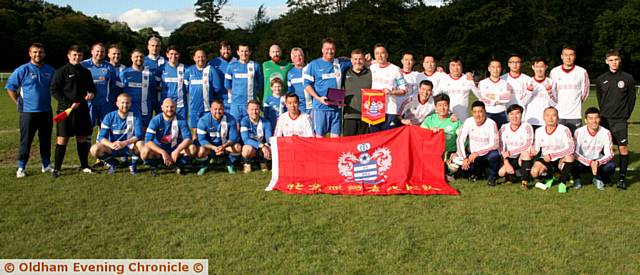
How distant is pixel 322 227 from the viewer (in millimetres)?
4859

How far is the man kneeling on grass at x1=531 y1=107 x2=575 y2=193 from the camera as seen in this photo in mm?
6656

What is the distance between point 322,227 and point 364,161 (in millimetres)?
1940

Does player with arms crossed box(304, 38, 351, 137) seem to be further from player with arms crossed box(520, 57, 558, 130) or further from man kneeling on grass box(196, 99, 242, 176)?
player with arms crossed box(520, 57, 558, 130)

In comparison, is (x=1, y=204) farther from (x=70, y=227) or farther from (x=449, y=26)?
(x=449, y=26)

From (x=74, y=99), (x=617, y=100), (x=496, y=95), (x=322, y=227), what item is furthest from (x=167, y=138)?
(x=617, y=100)

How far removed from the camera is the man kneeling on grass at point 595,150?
21.7ft

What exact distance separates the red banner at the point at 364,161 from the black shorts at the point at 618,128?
2647mm

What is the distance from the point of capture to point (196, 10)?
6291 centimetres

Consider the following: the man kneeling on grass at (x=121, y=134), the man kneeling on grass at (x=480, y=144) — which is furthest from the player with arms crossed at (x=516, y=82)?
the man kneeling on grass at (x=121, y=134)

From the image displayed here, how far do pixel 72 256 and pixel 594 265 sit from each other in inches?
170

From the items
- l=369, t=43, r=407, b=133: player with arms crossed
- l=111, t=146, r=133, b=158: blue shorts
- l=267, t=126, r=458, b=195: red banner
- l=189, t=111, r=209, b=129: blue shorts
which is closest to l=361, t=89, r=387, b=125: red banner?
l=369, t=43, r=407, b=133: player with arms crossed

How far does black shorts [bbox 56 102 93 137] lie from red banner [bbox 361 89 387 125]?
4.25m

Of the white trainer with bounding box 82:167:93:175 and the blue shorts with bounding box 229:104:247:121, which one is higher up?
the blue shorts with bounding box 229:104:247:121

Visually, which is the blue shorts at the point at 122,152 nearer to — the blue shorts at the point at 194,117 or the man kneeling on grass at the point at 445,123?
the blue shorts at the point at 194,117
